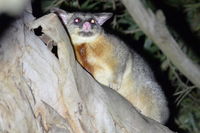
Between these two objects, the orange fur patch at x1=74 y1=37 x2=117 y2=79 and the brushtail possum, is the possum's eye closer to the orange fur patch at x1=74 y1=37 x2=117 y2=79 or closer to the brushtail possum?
the brushtail possum

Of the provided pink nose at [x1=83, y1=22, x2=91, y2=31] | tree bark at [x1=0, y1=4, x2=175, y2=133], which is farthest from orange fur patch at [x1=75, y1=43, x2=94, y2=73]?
tree bark at [x1=0, y1=4, x2=175, y2=133]

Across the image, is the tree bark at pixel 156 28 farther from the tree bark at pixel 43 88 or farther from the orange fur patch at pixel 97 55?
the orange fur patch at pixel 97 55

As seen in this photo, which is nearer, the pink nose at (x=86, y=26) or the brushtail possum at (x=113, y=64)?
the brushtail possum at (x=113, y=64)

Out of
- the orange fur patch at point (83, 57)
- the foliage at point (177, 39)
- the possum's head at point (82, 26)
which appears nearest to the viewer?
the orange fur patch at point (83, 57)

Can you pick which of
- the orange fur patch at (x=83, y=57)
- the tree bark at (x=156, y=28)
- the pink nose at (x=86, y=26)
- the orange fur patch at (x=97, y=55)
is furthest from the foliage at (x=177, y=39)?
the tree bark at (x=156, y=28)

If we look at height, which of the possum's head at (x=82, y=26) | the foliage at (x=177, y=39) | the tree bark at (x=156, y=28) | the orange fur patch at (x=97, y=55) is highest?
the tree bark at (x=156, y=28)

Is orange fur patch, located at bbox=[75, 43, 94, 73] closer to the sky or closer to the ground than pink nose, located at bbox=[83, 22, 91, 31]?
closer to the ground

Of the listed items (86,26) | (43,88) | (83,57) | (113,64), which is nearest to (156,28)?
(43,88)

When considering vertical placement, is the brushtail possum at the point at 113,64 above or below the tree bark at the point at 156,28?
below

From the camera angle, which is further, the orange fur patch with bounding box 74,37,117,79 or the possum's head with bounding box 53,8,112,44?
the possum's head with bounding box 53,8,112,44
